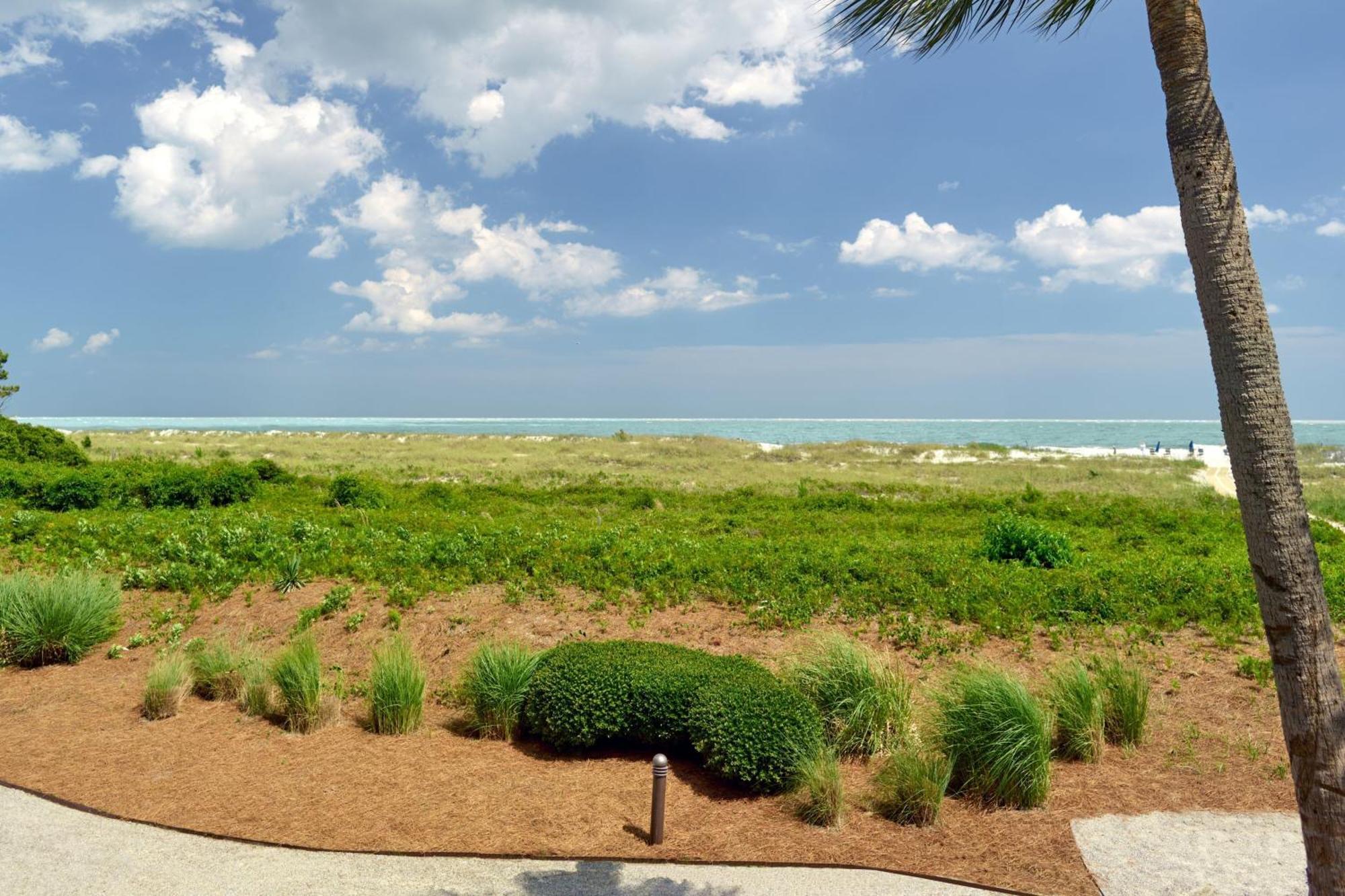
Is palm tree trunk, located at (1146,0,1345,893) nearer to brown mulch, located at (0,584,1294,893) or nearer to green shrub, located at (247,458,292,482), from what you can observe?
brown mulch, located at (0,584,1294,893)

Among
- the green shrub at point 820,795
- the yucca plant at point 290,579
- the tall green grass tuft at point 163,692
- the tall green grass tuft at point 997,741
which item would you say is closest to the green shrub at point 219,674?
the tall green grass tuft at point 163,692

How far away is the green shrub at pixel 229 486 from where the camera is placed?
57.1 ft

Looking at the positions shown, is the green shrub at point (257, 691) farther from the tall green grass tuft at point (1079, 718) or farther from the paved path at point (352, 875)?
the tall green grass tuft at point (1079, 718)

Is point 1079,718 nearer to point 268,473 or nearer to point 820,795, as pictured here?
point 820,795

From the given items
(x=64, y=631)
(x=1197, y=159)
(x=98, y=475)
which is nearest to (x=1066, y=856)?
(x=1197, y=159)

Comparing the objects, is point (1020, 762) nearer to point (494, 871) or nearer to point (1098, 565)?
point (494, 871)

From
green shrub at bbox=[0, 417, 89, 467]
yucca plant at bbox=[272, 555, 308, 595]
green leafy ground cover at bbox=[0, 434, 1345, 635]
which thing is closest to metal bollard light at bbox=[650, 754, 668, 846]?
green leafy ground cover at bbox=[0, 434, 1345, 635]

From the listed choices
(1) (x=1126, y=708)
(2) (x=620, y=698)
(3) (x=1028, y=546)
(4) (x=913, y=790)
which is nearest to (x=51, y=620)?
(2) (x=620, y=698)

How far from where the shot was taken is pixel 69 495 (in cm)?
1631

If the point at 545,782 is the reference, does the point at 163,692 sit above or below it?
above

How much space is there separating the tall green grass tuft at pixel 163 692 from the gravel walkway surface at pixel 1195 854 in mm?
7522

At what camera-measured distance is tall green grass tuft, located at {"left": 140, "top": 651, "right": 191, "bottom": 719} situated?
7.85 meters

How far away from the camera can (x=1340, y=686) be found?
3602mm

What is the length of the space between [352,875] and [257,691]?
331cm
